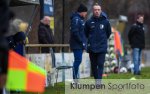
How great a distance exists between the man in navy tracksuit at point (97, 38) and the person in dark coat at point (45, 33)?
6.49 ft

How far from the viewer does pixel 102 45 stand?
40.4 ft

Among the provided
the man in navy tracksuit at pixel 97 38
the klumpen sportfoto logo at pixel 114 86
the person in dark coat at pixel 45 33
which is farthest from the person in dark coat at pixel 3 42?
the person in dark coat at pixel 45 33

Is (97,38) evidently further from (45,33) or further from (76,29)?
(45,33)

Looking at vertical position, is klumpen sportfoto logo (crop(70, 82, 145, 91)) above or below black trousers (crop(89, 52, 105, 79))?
below

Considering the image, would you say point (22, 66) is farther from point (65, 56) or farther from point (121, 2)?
point (121, 2)

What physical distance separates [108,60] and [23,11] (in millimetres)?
6953

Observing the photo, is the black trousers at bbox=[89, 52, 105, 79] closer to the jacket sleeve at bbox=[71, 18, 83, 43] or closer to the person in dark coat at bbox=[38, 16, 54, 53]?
the jacket sleeve at bbox=[71, 18, 83, 43]

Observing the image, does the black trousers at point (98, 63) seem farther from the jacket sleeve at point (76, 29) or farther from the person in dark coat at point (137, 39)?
the person in dark coat at point (137, 39)

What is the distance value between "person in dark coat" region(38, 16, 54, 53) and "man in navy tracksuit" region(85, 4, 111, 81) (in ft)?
6.49

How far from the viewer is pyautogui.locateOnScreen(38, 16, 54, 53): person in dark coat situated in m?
14.2

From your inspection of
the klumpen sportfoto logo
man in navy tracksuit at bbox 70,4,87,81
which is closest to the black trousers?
the klumpen sportfoto logo

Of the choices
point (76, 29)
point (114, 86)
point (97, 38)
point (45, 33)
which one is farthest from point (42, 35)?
point (114, 86)

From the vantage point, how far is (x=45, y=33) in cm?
1423

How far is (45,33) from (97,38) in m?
2.27
